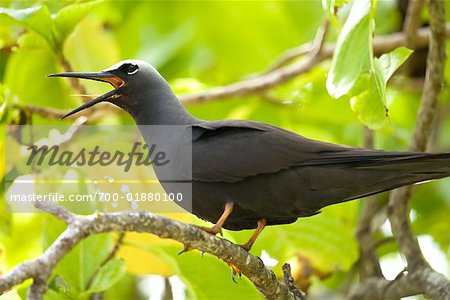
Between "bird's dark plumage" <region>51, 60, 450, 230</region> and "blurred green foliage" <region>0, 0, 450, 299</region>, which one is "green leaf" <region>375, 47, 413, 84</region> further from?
"bird's dark plumage" <region>51, 60, 450, 230</region>

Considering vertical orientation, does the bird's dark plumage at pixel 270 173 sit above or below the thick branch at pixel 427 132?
below

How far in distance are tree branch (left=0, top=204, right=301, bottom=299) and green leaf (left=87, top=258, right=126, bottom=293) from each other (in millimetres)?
905

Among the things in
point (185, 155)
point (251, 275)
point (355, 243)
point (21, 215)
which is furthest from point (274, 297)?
point (21, 215)

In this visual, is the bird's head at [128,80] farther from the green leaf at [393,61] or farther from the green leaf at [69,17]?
the green leaf at [393,61]

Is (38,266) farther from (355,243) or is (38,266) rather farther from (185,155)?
(355,243)

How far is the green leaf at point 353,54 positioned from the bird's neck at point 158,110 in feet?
2.46

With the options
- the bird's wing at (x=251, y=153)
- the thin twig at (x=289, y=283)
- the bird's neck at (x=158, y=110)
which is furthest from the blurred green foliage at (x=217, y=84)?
the bird's neck at (x=158, y=110)

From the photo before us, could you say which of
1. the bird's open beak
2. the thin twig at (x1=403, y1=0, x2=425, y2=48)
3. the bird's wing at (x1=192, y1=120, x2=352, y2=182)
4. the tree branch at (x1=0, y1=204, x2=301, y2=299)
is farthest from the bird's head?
the thin twig at (x1=403, y1=0, x2=425, y2=48)

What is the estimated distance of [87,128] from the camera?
6.10 metres

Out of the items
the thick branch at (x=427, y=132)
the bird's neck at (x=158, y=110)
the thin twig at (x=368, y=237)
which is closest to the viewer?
the bird's neck at (x=158, y=110)

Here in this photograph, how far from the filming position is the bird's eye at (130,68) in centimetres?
443

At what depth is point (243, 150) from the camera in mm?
4160

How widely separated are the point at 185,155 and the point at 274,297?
29.8 inches

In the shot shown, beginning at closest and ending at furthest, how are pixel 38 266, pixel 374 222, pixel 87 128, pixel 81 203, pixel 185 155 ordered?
pixel 38 266
pixel 185 155
pixel 81 203
pixel 87 128
pixel 374 222
